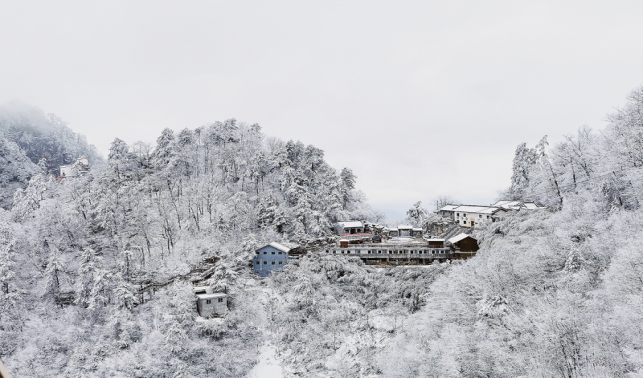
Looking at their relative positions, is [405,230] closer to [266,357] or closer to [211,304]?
[266,357]

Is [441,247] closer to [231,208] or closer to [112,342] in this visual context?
[231,208]

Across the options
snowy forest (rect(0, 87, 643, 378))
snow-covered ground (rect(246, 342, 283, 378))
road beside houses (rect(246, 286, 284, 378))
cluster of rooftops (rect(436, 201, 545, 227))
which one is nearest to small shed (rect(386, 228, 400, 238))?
snowy forest (rect(0, 87, 643, 378))

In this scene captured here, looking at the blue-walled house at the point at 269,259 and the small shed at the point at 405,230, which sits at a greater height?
the small shed at the point at 405,230

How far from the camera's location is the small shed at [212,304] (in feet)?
116

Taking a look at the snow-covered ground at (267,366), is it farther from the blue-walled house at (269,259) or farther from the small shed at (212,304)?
the blue-walled house at (269,259)

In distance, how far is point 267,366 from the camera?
3244cm

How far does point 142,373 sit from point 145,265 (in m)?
17.5

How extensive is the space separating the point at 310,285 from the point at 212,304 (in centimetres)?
1079

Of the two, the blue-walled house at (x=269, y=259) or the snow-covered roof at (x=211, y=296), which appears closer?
the snow-covered roof at (x=211, y=296)

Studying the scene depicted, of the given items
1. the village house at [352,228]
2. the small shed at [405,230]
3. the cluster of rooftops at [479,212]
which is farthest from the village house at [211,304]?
the cluster of rooftops at [479,212]

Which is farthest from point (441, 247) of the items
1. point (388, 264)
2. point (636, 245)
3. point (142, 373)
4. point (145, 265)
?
point (145, 265)

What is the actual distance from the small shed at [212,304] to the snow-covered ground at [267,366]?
6.17 meters

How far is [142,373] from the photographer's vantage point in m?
29.6

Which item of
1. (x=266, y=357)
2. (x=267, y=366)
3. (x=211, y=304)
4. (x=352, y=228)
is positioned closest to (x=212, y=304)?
(x=211, y=304)
